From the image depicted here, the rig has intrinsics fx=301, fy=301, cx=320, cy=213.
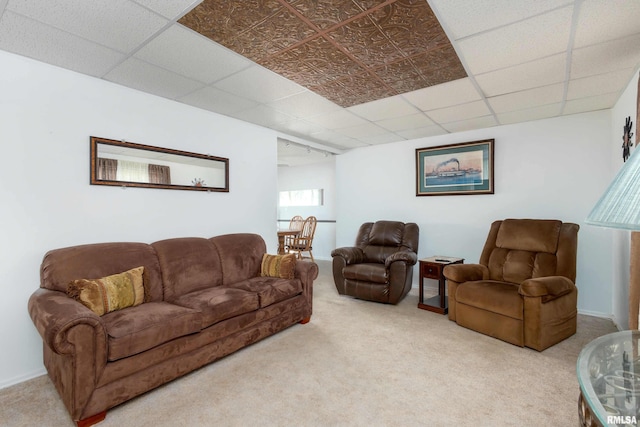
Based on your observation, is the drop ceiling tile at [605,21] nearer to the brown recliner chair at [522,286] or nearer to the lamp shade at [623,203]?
the lamp shade at [623,203]

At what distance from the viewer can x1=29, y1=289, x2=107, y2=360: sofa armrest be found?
1604mm

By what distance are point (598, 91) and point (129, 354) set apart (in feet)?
14.5

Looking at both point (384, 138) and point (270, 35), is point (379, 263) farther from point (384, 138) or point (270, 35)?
point (270, 35)

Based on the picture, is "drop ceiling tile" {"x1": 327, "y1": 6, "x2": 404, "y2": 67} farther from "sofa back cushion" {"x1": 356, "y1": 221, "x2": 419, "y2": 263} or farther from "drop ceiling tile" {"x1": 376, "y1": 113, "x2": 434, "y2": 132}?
"sofa back cushion" {"x1": 356, "y1": 221, "x2": 419, "y2": 263}

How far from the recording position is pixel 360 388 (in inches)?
80.0

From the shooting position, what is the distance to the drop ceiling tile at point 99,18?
5.39ft

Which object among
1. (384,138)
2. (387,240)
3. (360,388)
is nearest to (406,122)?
(384,138)

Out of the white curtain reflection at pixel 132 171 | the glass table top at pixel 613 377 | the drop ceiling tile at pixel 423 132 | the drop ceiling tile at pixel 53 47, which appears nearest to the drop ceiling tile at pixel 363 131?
the drop ceiling tile at pixel 423 132

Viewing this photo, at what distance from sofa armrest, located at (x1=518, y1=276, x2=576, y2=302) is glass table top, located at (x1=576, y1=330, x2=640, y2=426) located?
130cm

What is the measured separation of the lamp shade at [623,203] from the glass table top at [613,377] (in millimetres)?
499

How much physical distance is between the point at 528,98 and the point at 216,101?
10.4ft

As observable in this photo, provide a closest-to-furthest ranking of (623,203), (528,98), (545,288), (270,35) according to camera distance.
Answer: (623,203) → (270,35) → (545,288) → (528,98)

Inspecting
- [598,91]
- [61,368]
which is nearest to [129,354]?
[61,368]

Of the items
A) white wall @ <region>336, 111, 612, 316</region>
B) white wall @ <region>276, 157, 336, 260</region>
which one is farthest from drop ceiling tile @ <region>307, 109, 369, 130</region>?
white wall @ <region>276, 157, 336, 260</region>
